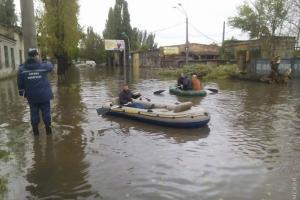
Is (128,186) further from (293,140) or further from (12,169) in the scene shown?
(293,140)

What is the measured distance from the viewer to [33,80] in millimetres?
8672

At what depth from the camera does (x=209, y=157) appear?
307 inches

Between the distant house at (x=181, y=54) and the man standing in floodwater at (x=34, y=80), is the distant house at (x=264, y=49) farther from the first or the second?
the man standing in floodwater at (x=34, y=80)

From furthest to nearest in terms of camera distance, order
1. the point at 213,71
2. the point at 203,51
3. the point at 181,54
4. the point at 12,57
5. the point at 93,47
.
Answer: the point at 93,47 → the point at 181,54 → the point at 203,51 → the point at 12,57 → the point at 213,71

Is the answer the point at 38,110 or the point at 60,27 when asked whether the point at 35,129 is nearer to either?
the point at 38,110

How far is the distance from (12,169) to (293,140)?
6482 millimetres

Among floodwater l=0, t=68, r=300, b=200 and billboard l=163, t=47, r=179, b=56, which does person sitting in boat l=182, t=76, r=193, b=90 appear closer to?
floodwater l=0, t=68, r=300, b=200

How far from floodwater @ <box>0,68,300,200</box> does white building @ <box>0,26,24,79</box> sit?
22.8m

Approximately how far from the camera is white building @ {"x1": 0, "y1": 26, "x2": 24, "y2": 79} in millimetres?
33812

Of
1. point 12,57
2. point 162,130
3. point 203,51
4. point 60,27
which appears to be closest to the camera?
point 162,130

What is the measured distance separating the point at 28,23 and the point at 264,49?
104ft

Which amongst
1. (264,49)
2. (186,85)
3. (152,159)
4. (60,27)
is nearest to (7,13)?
(60,27)

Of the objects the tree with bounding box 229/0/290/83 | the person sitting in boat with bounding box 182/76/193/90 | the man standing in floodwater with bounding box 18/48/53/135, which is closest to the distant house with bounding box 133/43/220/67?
the tree with bounding box 229/0/290/83

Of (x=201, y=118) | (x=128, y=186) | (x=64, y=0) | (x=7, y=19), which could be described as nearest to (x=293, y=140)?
(x=201, y=118)
